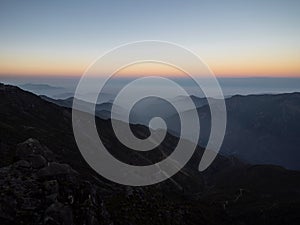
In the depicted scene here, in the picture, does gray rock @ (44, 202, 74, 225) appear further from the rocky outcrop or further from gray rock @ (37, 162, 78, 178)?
gray rock @ (37, 162, 78, 178)

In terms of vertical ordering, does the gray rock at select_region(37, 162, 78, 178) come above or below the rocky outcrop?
above

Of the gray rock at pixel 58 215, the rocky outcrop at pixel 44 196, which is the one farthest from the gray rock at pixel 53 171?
the gray rock at pixel 58 215

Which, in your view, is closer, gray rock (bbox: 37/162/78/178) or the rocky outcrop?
the rocky outcrop

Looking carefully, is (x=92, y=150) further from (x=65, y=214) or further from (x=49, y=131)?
(x=65, y=214)

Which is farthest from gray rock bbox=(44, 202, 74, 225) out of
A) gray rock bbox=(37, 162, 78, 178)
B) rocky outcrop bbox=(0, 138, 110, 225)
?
gray rock bbox=(37, 162, 78, 178)

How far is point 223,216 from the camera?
147375 mm

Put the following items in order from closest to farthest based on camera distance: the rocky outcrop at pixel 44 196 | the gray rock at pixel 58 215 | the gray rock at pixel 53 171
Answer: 1. the gray rock at pixel 58 215
2. the rocky outcrop at pixel 44 196
3. the gray rock at pixel 53 171

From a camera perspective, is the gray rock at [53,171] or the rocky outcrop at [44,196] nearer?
the rocky outcrop at [44,196]

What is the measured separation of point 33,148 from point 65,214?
2231cm

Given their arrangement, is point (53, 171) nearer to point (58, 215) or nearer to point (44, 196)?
point (44, 196)

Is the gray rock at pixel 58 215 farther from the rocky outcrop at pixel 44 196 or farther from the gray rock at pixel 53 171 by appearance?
the gray rock at pixel 53 171

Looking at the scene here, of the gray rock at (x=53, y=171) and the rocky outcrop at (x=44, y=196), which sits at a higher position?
the gray rock at (x=53, y=171)

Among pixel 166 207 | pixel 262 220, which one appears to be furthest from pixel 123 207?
pixel 262 220

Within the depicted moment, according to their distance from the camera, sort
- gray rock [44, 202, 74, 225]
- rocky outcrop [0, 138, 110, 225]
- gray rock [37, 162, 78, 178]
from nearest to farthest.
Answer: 1. gray rock [44, 202, 74, 225]
2. rocky outcrop [0, 138, 110, 225]
3. gray rock [37, 162, 78, 178]
